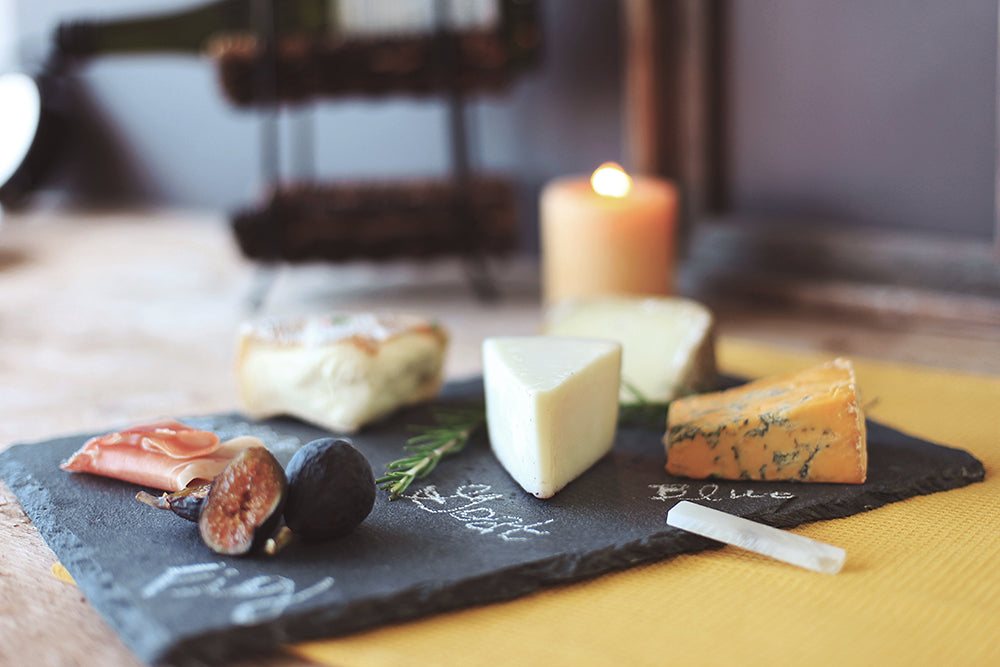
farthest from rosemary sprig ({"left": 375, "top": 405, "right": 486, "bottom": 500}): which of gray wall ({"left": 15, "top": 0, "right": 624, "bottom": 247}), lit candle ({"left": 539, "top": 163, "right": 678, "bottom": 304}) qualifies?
A: gray wall ({"left": 15, "top": 0, "right": 624, "bottom": 247})

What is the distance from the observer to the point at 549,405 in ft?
2.65

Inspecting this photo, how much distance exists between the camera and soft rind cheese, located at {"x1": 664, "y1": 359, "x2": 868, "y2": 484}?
82 centimetres

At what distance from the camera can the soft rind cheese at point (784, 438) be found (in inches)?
32.4

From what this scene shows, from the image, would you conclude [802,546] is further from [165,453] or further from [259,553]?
[165,453]

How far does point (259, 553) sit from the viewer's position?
27.6 inches

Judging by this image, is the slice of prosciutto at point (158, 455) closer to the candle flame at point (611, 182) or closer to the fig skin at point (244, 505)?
the fig skin at point (244, 505)

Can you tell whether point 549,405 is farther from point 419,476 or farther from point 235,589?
point 235,589

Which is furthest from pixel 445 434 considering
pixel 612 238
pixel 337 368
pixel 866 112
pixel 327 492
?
pixel 866 112

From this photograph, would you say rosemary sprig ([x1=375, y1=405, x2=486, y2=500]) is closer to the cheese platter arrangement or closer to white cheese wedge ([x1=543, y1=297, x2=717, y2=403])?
the cheese platter arrangement

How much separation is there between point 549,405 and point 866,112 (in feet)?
3.15

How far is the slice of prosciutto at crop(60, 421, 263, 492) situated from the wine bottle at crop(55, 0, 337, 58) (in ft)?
3.15

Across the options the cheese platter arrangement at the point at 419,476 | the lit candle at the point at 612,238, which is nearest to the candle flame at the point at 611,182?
the lit candle at the point at 612,238

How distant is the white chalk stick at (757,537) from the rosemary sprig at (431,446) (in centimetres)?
23

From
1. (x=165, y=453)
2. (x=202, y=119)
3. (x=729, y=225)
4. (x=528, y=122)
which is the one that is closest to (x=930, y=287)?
(x=729, y=225)
